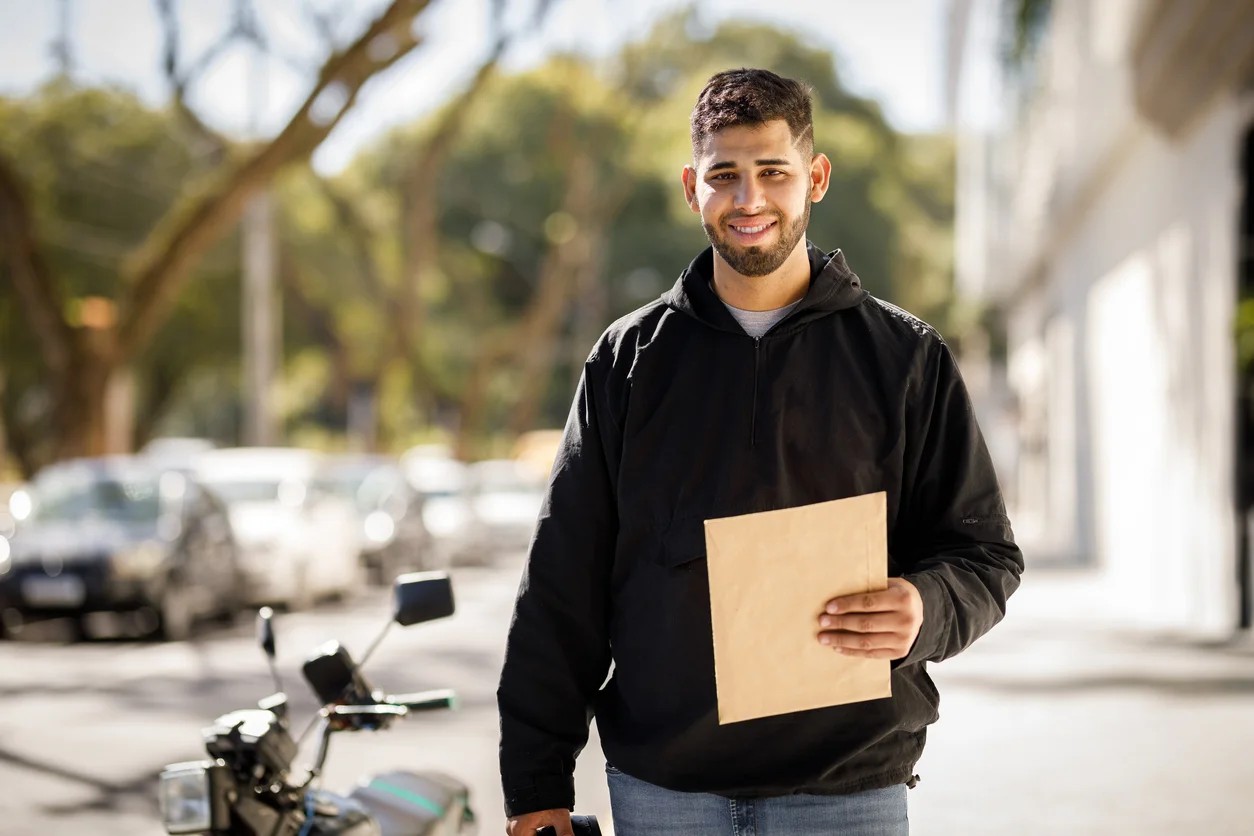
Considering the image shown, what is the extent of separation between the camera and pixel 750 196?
2.78m

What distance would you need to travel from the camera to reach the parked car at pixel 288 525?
1839 centimetres

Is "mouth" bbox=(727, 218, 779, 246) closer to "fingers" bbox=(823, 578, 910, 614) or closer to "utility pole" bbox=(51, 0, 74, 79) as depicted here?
"fingers" bbox=(823, 578, 910, 614)

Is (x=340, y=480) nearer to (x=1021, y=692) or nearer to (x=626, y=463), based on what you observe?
(x=1021, y=692)

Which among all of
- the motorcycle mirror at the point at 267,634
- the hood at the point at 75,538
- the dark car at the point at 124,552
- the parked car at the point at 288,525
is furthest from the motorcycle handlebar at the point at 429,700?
the parked car at the point at 288,525

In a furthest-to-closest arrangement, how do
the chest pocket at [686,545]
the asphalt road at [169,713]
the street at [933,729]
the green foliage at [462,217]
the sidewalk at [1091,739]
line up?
the green foliage at [462,217] → the asphalt road at [169,713] → the street at [933,729] → the sidewalk at [1091,739] → the chest pocket at [686,545]

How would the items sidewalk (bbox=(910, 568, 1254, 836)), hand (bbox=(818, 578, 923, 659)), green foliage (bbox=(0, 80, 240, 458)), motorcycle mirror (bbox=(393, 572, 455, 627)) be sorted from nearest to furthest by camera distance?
hand (bbox=(818, 578, 923, 659))
motorcycle mirror (bbox=(393, 572, 455, 627))
sidewalk (bbox=(910, 568, 1254, 836))
green foliage (bbox=(0, 80, 240, 458))

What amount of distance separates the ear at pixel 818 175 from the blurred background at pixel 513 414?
4.66 metres

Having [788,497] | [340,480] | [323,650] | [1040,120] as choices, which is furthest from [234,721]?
[1040,120]

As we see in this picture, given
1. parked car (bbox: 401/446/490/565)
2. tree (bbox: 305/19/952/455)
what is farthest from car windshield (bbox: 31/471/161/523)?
tree (bbox: 305/19/952/455)

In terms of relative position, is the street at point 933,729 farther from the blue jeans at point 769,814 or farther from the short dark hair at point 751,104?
the short dark hair at point 751,104

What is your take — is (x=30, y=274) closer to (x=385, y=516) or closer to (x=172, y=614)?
(x=385, y=516)

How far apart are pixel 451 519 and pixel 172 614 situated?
12463 millimetres

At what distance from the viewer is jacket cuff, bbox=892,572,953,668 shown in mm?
2643

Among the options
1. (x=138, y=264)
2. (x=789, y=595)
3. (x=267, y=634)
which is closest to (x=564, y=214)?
(x=138, y=264)
